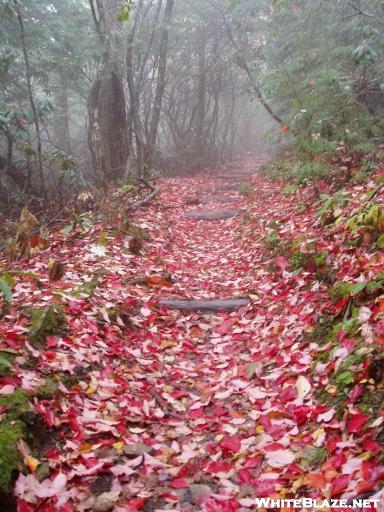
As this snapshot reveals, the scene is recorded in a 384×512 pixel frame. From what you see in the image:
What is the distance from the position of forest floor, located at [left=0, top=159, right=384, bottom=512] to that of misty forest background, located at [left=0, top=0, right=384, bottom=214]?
2.43m

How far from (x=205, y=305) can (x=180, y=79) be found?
49.2 feet

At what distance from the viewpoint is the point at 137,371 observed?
3721mm

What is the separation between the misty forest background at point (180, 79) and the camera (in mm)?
7539

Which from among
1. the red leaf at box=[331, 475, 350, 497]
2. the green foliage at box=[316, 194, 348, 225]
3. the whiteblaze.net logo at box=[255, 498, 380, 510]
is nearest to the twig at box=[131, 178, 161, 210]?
the green foliage at box=[316, 194, 348, 225]

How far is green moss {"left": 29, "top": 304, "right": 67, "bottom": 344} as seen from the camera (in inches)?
140

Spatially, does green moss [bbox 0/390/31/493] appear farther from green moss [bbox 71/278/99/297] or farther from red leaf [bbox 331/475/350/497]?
green moss [bbox 71/278/99/297]

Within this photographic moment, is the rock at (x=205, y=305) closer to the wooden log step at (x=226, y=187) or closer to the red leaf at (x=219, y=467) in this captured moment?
the red leaf at (x=219, y=467)

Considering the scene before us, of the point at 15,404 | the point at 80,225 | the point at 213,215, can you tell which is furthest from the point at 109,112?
the point at 15,404

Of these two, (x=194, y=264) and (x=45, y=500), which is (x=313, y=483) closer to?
(x=45, y=500)

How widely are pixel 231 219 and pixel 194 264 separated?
3.07 m

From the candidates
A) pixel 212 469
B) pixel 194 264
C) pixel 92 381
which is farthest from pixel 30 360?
pixel 194 264

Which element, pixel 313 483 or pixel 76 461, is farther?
pixel 76 461

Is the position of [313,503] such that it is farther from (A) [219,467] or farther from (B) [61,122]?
(B) [61,122]

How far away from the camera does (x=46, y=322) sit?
3.71 meters
